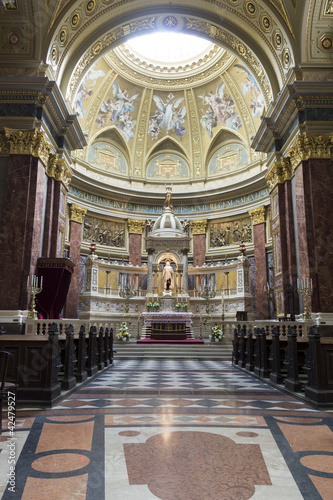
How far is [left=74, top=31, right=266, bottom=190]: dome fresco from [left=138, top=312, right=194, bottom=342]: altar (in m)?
12.3

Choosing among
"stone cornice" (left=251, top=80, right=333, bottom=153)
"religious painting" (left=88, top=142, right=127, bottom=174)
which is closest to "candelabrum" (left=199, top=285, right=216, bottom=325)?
"stone cornice" (left=251, top=80, right=333, bottom=153)

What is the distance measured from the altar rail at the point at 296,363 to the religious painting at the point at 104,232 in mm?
16587

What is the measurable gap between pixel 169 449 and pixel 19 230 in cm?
1039

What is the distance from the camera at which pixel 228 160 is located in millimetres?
27906

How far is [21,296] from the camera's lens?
40.3 ft

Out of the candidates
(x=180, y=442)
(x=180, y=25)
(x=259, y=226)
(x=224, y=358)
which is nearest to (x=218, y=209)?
(x=259, y=226)

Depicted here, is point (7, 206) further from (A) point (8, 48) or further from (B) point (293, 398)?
(B) point (293, 398)

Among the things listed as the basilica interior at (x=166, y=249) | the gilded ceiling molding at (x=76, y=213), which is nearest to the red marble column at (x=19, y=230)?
the basilica interior at (x=166, y=249)

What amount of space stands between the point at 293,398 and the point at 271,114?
→ 12.7m

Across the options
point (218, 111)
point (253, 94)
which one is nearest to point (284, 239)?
point (253, 94)

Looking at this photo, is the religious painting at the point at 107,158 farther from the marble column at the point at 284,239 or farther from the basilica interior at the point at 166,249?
the marble column at the point at 284,239

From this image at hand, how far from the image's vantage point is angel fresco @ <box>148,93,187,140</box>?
93.4 ft

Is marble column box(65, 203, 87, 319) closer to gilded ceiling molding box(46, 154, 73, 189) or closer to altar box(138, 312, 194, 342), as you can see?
altar box(138, 312, 194, 342)

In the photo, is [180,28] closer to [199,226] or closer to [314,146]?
[314,146]
